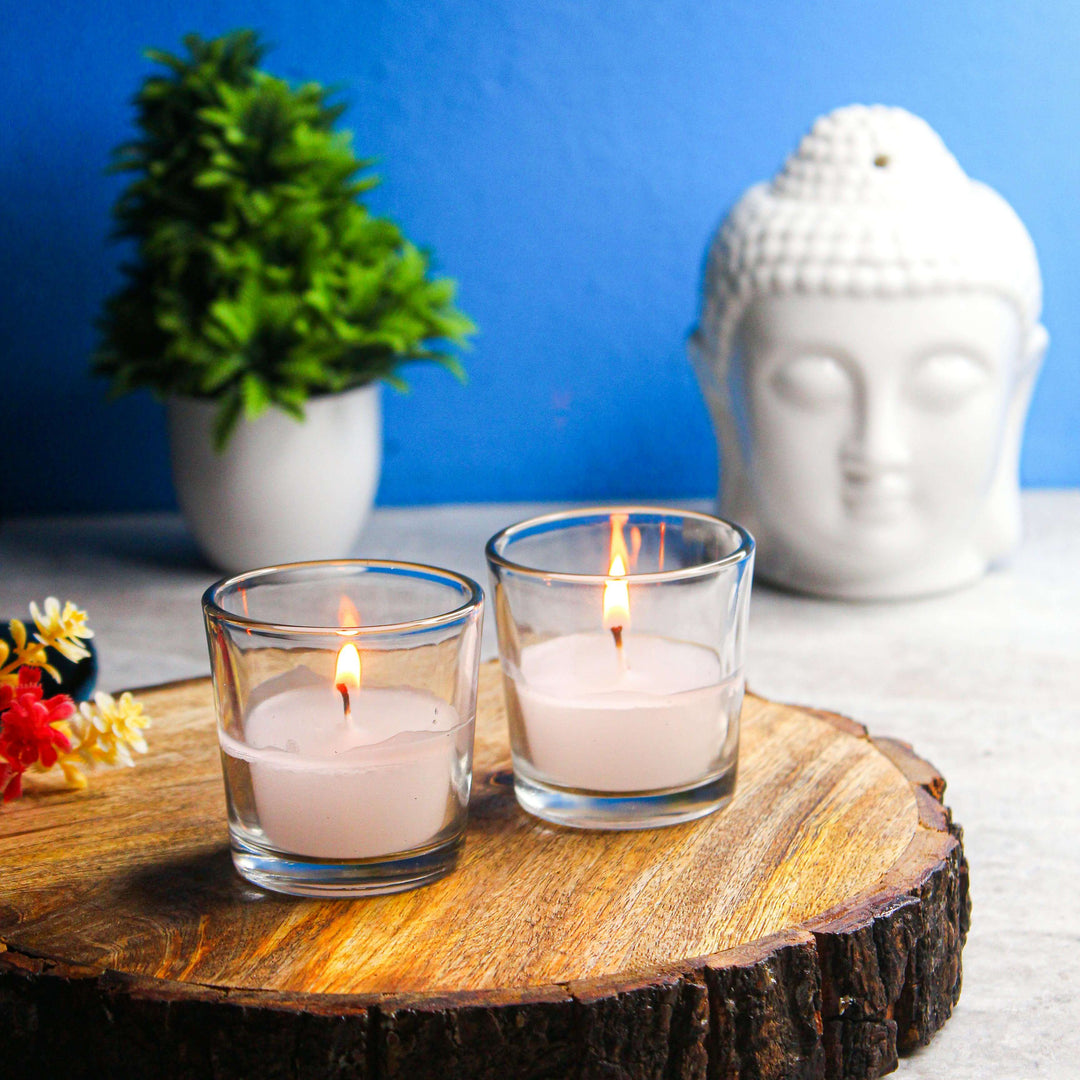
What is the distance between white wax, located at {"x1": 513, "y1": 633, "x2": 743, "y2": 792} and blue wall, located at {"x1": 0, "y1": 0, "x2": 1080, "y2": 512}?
156 cm

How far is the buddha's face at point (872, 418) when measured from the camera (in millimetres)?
1679

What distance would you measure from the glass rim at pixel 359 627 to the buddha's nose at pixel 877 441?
1.09 meters

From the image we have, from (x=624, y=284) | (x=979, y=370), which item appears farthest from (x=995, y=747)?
(x=624, y=284)

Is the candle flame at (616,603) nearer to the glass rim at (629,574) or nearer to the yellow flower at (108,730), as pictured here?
the glass rim at (629,574)

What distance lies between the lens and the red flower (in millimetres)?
783

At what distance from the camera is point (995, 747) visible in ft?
4.61

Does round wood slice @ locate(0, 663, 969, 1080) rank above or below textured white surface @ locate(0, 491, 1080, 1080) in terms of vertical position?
above

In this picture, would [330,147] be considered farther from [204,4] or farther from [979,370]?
[979,370]

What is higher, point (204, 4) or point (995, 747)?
point (204, 4)

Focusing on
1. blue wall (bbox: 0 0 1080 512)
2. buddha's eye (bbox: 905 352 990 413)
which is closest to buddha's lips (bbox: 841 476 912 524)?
buddha's eye (bbox: 905 352 990 413)

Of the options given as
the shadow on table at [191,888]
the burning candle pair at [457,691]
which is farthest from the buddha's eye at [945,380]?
the shadow on table at [191,888]

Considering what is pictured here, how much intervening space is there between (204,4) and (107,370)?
613 mm

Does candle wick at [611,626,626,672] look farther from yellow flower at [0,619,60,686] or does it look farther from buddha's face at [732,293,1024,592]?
buddha's face at [732,293,1024,592]

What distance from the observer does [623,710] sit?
736 millimetres
